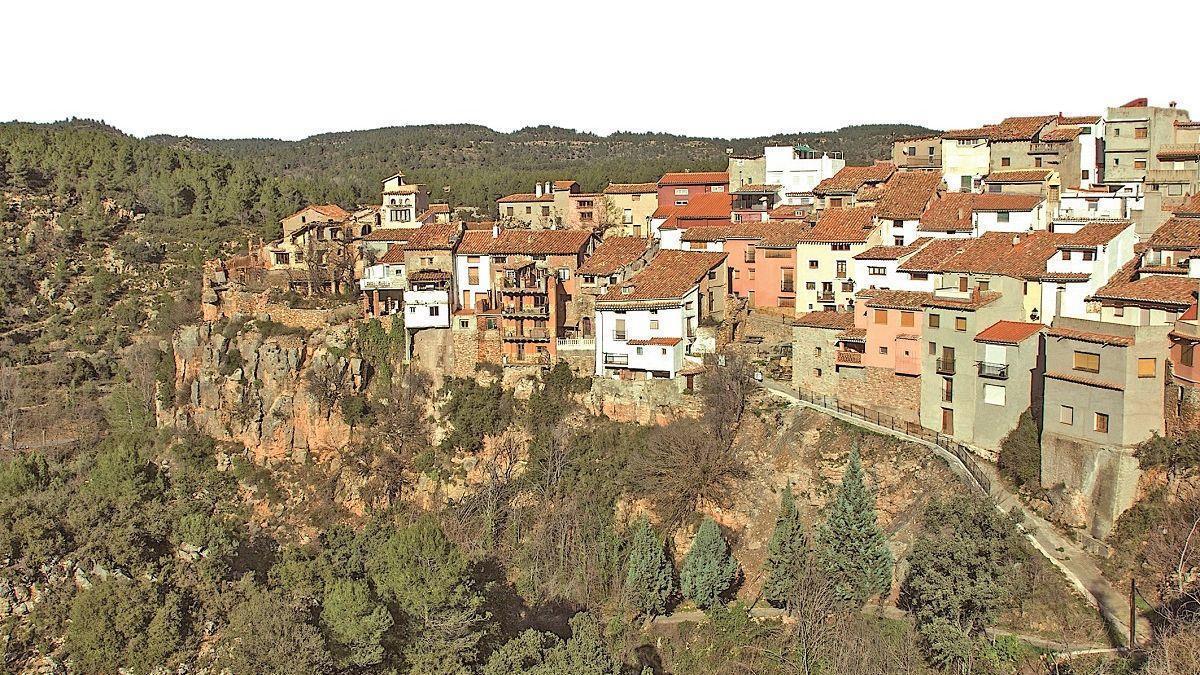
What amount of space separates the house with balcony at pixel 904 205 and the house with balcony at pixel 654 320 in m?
6.97

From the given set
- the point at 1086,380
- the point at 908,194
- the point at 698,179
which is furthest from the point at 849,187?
the point at 1086,380

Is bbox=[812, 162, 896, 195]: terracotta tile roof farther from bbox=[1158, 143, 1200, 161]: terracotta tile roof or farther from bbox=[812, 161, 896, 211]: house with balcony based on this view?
bbox=[1158, 143, 1200, 161]: terracotta tile roof

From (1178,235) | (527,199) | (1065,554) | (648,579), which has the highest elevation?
(527,199)

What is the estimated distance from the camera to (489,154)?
11006 cm

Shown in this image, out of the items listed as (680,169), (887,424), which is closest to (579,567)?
(887,424)

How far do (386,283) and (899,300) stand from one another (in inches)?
901

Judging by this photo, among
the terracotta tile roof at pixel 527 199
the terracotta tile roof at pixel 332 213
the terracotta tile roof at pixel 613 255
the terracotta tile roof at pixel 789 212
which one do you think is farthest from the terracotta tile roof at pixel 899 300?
the terracotta tile roof at pixel 332 213

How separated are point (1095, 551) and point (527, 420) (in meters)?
21.9

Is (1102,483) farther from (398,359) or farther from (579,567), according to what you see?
(398,359)

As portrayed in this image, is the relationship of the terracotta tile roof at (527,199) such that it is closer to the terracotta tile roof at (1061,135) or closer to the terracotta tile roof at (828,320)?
the terracotta tile roof at (828,320)

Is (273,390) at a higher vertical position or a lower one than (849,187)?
lower

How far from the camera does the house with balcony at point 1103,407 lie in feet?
103

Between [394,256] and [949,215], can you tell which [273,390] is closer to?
[394,256]

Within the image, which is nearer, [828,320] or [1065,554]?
[1065,554]
